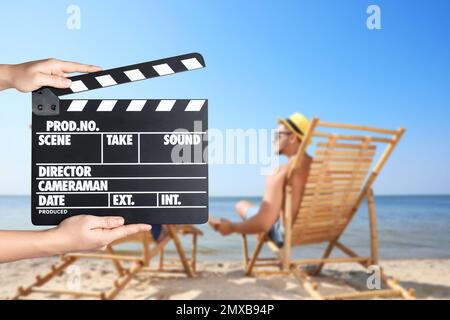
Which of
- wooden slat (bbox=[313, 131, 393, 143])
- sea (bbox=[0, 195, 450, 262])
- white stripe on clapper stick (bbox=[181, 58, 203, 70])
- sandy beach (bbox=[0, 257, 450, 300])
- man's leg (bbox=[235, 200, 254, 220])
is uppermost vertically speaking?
white stripe on clapper stick (bbox=[181, 58, 203, 70])

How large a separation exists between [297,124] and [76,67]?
2.43 meters

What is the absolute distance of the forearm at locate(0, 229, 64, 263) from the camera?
118cm

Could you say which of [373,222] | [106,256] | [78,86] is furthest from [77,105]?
[373,222]

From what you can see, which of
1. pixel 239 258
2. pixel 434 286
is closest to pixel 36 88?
pixel 434 286

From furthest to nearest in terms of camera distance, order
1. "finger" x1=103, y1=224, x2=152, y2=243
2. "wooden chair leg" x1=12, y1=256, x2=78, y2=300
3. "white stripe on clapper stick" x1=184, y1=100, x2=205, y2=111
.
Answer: "wooden chair leg" x1=12, y1=256, x2=78, y2=300 < "white stripe on clapper stick" x1=184, y1=100, x2=205, y2=111 < "finger" x1=103, y1=224, x2=152, y2=243

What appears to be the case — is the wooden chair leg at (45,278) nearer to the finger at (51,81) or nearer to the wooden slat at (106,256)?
the wooden slat at (106,256)

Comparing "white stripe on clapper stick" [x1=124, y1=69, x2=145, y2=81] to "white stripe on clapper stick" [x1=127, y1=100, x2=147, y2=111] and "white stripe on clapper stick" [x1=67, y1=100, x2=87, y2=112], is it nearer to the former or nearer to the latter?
"white stripe on clapper stick" [x1=127, y1=100, x2=147, y2=111]

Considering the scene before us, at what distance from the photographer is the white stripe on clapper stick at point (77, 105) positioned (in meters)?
1.56

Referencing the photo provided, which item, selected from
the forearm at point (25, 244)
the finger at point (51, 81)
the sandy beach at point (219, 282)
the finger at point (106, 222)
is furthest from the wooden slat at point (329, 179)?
the forearm at point (25, 244)

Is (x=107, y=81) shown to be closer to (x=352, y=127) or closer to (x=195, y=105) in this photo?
(x=195, y=105)

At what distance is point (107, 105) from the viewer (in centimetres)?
159

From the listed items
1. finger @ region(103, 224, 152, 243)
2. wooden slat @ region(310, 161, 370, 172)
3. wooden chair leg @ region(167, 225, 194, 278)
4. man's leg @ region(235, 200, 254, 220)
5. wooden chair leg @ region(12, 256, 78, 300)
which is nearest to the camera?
finger @ region(103, 224, 152, 243)

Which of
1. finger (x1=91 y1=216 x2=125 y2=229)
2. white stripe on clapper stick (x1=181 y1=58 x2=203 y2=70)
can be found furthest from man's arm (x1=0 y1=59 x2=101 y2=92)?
finger (x1=91 y1=216 x2=125 y2=229)

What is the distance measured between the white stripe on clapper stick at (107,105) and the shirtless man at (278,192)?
1.86 metres
